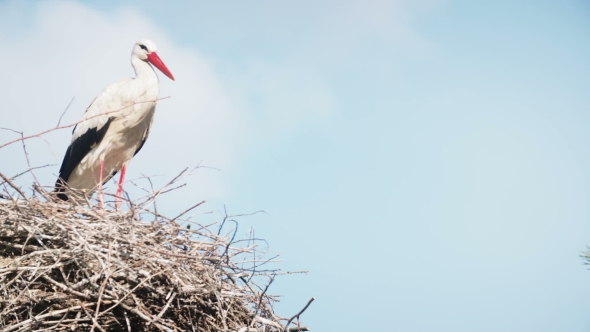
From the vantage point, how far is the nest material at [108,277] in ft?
9.81

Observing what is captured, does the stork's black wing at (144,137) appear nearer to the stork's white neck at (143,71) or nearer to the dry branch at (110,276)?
the stork's white neck at (143,71)

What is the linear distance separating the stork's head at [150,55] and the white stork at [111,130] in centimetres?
13

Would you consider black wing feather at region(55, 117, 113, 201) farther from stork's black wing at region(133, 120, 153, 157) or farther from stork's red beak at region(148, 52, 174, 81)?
stork's red beak at region(148, 52, 174, 81)

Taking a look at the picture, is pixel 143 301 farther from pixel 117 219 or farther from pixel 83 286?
pixel 117 219

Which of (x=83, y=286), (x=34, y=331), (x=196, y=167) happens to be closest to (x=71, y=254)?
(x=83, y=286)

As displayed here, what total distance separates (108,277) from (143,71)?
316 cm

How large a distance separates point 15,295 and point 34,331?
0.24 metres

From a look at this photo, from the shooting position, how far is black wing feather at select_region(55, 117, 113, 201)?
217 inches

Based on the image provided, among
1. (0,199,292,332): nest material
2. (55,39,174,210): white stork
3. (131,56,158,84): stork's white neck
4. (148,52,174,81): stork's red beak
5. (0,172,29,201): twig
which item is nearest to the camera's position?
(0,199,292,332): nest material

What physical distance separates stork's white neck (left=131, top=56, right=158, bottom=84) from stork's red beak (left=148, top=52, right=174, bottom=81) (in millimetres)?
53

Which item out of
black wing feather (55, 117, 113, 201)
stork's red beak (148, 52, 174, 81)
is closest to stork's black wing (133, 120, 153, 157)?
black wing feather (55, 117, 113, 201)

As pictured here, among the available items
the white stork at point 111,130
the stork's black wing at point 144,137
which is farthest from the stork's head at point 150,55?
the stork's black wing at point 144,137

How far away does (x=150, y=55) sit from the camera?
595 centimetres

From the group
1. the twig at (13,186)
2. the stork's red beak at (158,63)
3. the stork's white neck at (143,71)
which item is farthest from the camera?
the stork's red beak at (158,63)
